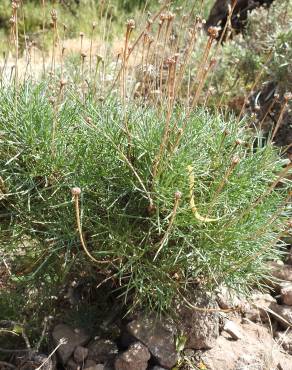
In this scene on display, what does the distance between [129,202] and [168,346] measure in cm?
63

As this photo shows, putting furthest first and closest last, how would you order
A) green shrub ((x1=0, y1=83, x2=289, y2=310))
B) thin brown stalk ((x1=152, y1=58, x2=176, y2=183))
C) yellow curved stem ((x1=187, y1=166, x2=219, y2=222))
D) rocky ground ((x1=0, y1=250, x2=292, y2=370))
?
rocky ground ((x1=0, y1=250, x2=292, y2=370))
green shrub ((x1=0, y1=83, x2=289, y2=310))
yellow curved stem ((x1=187, y1=166, x2=219, y2=222))
thin brown stalk ((x1=152, y1=58, x2=176, y2=183))

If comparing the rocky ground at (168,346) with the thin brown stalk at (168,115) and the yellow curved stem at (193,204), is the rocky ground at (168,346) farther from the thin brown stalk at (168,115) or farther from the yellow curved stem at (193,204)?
the thin brown stalk at (168,115)

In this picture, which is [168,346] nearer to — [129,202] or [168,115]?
[129,202]

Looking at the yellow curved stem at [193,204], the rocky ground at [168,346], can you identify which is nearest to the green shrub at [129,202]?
the yellow curved stem at [193,204]

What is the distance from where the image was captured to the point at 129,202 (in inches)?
81.1

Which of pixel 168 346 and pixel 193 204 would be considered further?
pixel 168 346

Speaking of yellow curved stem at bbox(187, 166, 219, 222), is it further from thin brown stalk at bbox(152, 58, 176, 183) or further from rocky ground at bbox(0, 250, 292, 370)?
rocky ground at bbox(0, 250, 292, 370)

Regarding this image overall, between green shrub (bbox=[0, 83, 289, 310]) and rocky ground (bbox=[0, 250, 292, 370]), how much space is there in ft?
0.42

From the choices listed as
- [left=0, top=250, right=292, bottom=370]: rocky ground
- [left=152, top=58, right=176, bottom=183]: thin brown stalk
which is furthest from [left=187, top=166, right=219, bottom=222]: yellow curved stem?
[left=0, top=250, right=292, bottom=370]: rocky ground

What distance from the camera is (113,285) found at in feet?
7.73

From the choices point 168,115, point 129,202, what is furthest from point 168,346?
point 168,115

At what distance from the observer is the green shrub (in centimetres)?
203

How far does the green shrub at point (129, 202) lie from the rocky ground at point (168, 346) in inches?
5.0

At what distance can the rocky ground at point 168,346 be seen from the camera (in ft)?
7.00
